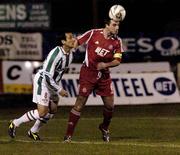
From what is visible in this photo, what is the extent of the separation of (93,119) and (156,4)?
744 inches

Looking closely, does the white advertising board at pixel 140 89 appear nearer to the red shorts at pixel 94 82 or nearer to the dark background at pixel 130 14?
the red shorts at pixel 94 82

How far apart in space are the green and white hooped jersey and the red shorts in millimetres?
367

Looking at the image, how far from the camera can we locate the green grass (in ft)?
39.6

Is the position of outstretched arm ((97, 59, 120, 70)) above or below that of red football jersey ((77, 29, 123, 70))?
below

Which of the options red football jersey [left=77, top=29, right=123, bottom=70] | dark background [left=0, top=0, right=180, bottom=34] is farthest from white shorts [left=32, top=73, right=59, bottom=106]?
dark background [left=0, top=0, right=180, bottom=34]

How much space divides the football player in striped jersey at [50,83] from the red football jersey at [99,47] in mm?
288

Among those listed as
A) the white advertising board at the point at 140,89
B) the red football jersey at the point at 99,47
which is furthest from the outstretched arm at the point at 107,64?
the white advertising board at the point at 140,89

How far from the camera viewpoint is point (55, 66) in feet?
44.0

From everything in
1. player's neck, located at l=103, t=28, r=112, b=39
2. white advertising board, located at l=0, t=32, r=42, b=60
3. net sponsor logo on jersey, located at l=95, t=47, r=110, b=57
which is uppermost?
player's neck, located at l=103, t=28, r=112, b=39

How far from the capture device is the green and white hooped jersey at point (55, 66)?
13.4m

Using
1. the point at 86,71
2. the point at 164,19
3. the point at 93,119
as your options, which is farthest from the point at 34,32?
the point at 86,71

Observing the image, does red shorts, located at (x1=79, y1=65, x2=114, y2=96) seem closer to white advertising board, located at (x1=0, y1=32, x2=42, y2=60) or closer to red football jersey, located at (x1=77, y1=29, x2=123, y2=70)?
red football jersey, located at (x1=77, y1=29, x2=123, y2=70)

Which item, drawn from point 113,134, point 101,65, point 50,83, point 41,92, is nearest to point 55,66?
point 50,83

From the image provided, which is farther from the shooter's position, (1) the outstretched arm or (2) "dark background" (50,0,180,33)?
(2) "dark background" (50,0,180,33)
